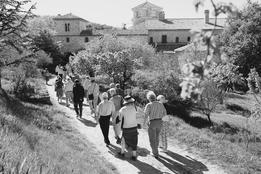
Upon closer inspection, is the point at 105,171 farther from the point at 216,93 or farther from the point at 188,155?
the point at 216,93

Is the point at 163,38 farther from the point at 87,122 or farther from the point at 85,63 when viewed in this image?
the point at 87,122

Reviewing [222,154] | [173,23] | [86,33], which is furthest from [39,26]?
[222,154]

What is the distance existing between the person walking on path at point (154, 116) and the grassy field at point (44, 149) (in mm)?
1467

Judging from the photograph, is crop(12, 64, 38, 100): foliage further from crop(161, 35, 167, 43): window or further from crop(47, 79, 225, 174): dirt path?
crop(161, 35, 167, 43): window

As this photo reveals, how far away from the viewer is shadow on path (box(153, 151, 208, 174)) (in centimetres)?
834

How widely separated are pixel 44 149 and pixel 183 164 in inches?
152

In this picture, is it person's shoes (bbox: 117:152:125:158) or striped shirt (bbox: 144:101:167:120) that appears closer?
striped shirt (bbox: 144:101:167:120)

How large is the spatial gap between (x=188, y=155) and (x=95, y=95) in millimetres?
5231

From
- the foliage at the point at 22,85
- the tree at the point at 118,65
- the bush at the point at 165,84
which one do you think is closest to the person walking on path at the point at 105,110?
the foliage at the point at 22,85

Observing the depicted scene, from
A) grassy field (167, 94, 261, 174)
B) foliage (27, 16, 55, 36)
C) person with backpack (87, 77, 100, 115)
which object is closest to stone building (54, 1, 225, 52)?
foliage (27, 16, 55, 36)

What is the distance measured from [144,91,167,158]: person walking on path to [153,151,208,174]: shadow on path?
1.38 ft

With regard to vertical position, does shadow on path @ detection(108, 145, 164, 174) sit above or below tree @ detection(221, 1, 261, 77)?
below

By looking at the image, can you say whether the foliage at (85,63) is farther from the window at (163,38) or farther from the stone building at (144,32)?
the window at (163,38)

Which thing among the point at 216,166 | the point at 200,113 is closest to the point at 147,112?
the point at 216,166
